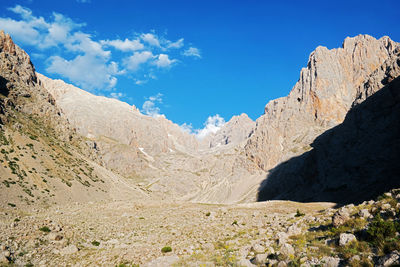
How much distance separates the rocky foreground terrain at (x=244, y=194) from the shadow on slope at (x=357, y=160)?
499 millimetres

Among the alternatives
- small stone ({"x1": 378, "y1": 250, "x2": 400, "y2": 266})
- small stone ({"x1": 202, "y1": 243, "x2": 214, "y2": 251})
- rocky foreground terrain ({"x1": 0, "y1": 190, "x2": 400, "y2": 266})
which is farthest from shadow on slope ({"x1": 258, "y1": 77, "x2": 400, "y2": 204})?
small stone ({"x1": 378, "y1": 250, "x2": 400, "y2": 266})

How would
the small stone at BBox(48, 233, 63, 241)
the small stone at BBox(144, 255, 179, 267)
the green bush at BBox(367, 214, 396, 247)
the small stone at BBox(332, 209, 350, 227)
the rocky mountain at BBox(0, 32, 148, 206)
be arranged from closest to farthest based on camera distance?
the green bush at BBox(367, 214, 396, 247) → the small stone at BBox(144, 255, 179, 267) → the small stone at BBox(332, 209, 350, 227) → the small stone at BBox(48, 233, 63, 241) → the rocky mountain at BBox(0, 32, 148, 206)

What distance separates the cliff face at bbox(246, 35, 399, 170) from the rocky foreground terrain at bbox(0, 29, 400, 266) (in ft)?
2.63

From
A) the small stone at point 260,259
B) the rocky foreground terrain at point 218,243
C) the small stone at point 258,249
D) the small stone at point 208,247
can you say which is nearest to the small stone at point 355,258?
the rocky foreground terrain at point 218,243

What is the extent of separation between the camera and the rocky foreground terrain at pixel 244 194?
17.5 metres

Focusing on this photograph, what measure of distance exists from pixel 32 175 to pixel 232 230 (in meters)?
53.6

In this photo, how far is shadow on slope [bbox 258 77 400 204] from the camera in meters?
85.6

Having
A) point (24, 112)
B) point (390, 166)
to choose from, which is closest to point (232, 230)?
point (390, 166)

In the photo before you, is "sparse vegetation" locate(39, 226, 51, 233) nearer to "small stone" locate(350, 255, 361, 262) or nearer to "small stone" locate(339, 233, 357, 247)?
"small stone" locate(339, 233, 357, 247)

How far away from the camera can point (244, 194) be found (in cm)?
15612

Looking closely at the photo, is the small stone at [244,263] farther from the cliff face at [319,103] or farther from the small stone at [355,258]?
the cliff face at [319,103]

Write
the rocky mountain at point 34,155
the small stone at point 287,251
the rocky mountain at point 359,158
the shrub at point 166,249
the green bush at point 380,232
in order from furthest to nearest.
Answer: the rocky mountain at point 359,158 → the rocky mountain at point 34,155 → the shrub at point 166,249 → the small stone at point 287,251 → the green bush at point 380,232

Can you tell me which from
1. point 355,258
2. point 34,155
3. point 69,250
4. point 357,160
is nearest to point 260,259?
point 355,258

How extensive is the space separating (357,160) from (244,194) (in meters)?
71.7
